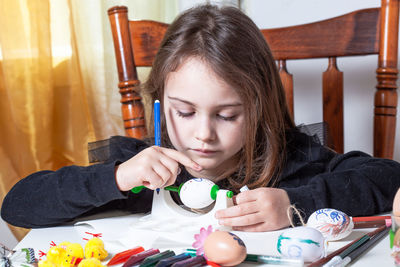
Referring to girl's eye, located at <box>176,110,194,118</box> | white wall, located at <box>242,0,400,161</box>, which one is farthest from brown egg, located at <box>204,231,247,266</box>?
white wall, located at <box>242,0,400,161</box>

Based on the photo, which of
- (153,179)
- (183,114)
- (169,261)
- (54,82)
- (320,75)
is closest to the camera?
(169,261)

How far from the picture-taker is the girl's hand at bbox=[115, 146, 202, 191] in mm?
705

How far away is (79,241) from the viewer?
0.65 meters

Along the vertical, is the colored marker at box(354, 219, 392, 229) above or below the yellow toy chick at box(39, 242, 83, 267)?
below

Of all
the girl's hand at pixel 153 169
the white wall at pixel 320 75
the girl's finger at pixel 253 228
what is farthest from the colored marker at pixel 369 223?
the white wall at pixel 320 75

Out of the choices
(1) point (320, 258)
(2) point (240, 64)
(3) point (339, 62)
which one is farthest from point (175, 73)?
(3) point (339, 62)

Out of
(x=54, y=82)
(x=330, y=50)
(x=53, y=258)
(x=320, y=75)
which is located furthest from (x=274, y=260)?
(x=320, y=75)

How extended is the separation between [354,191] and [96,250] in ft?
1.42

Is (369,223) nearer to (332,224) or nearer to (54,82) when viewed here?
(332,224)

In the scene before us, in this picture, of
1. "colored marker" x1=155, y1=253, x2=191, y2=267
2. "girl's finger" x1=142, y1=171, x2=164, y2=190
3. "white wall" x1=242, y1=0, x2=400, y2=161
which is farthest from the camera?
"white wall" x1=242, y1=0, x2=400, y2=161

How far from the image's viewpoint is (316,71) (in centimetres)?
146

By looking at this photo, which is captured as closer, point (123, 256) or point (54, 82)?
point (123, 256)

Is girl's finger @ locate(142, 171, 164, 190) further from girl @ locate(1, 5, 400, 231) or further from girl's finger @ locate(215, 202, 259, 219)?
girl's finger @ locate(215, 202, 259, 219)

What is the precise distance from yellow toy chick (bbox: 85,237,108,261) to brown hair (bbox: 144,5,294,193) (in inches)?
14.4
